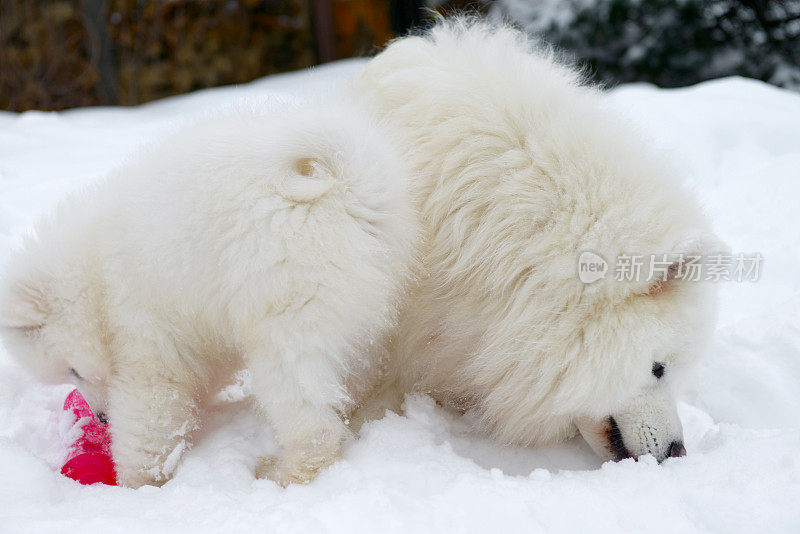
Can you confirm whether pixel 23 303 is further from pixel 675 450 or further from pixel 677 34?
pixel 677 34

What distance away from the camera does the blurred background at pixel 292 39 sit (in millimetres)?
7422

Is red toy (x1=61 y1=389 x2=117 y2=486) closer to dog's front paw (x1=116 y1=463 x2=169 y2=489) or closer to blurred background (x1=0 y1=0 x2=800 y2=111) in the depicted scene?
dog's front paw (x1=116 y1=463 x2=169 y2=489)

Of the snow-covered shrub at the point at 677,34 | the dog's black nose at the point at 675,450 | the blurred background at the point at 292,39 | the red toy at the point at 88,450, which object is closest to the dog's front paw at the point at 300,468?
the red toy at the point at 88,450

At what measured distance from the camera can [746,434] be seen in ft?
8.27

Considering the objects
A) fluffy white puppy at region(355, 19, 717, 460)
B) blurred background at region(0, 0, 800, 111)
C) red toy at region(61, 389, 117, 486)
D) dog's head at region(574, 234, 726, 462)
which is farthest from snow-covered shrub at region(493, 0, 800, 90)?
red toy at region(61, 389, 117, 486)

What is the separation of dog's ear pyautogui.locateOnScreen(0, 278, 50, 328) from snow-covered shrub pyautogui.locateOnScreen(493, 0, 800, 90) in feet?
19.3

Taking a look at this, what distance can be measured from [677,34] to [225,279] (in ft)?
22.0

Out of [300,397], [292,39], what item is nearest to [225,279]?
[300,397]

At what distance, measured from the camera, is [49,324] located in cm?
252

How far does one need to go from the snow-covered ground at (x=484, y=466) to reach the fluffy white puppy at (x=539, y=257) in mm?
214

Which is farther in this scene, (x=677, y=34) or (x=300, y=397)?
(x=677, y=34)

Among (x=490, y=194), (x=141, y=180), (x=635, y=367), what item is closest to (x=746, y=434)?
(x=635, y=367)

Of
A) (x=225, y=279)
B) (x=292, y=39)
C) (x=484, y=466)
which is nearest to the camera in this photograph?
(x=225, y=279)

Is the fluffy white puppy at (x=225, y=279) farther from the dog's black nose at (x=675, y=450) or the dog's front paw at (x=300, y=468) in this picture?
the dog's black nose at (x=675, y=450)
